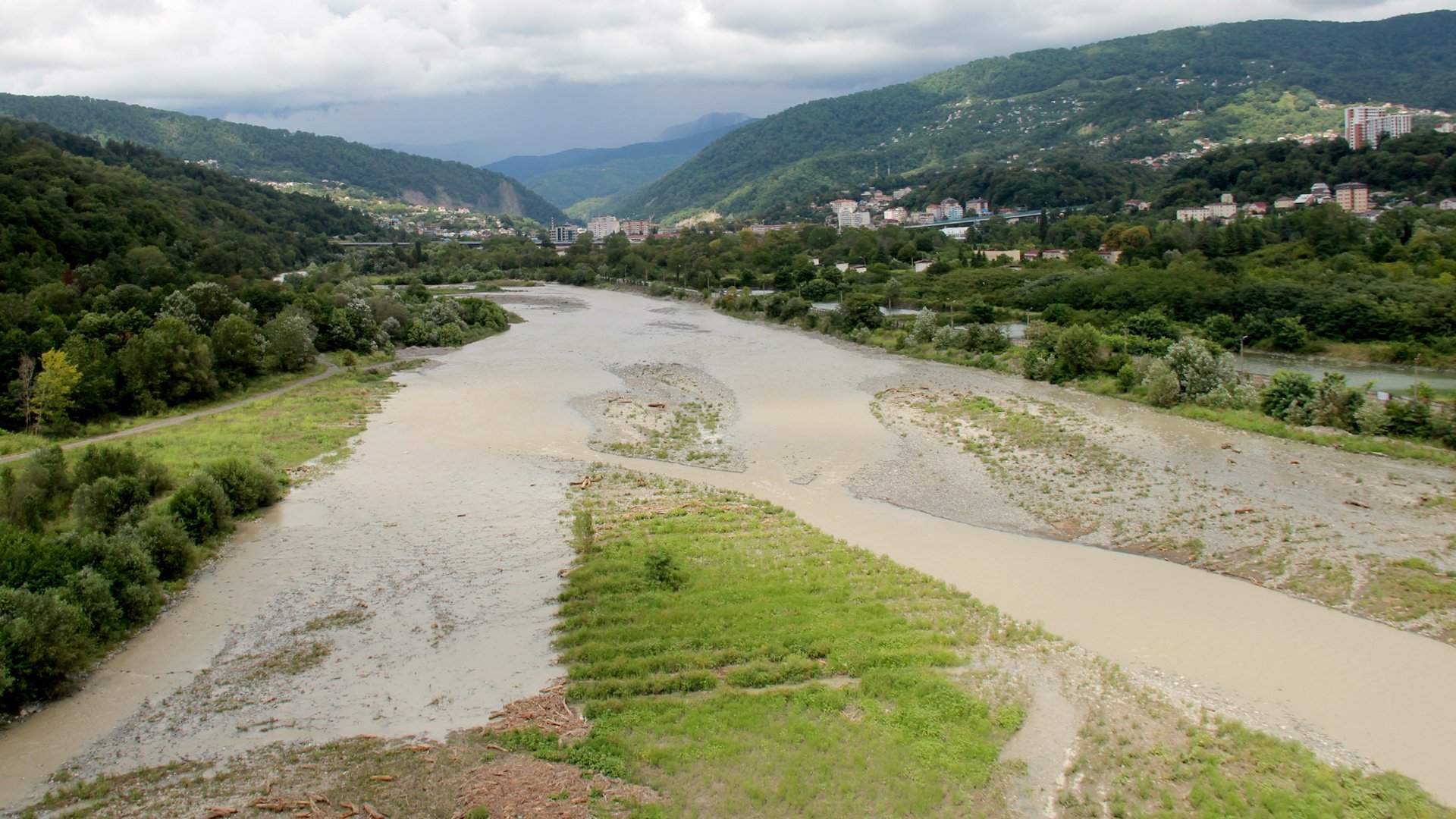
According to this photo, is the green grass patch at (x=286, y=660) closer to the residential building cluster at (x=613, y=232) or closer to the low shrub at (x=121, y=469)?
the low shrub at (x=121, y=469)

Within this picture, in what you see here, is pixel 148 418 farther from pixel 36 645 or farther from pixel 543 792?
pixel 543 792

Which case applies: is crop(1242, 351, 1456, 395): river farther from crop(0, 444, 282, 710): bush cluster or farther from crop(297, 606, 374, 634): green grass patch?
crop(0, 444, 282, 710): bush cluster

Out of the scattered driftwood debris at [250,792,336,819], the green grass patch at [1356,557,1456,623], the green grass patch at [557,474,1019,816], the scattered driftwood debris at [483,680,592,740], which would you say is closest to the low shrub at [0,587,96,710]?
the scattered driftwood debris at [250,792,336,819]

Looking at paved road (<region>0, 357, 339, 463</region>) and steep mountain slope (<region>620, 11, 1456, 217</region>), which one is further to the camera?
steep mountain slope (<region>620, 11, 1456, 217</region>)

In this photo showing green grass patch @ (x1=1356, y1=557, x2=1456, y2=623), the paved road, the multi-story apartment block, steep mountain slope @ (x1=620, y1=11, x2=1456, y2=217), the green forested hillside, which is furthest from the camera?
steep mountain slope @ (x1=620, y1=11, x2=1456, y2=217)

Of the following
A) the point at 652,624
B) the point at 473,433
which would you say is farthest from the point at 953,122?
the point at 652,624

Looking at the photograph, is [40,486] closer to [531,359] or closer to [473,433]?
[473,433]

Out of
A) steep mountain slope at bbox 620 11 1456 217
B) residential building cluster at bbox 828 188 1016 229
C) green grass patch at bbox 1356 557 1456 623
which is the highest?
steep mountain slope at bbox 620 11 1456 217
